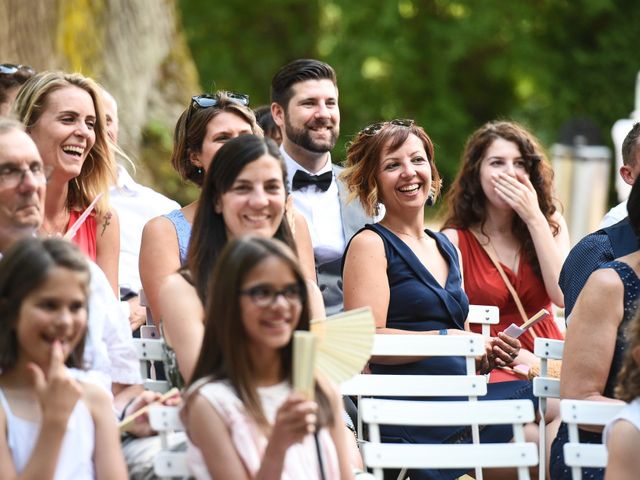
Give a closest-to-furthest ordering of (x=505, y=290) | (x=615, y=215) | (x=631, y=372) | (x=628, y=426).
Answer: (x=628, y=426) → (x=631, y=372) → (x=505, y=290) → (x=615, y=215)

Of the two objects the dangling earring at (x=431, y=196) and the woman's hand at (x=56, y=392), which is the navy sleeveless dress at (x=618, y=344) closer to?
the dangling earring at (x=431, y=196)

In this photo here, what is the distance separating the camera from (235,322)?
3807 millimetres

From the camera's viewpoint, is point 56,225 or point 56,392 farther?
point 56,225

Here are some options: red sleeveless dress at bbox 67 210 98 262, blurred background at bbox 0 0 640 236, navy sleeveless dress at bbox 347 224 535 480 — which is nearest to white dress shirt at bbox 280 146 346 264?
navy sleeveless dress at bbox 347 224 535 480

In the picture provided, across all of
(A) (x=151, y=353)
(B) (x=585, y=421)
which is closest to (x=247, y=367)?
(A) (x=151, y=353)

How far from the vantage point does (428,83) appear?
61.4 ft

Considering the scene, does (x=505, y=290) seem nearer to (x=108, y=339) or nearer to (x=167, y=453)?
(x=108, y=339)

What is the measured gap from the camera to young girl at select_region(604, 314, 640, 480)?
3.93 metres

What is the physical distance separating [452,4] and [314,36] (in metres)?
2.21

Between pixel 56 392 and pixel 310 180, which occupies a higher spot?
pixel 310 180

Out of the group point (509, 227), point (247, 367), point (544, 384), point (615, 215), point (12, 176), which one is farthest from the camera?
point (509, 227)

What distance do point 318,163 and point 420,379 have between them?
1783mm

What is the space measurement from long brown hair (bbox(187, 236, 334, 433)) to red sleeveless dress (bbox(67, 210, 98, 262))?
156cm

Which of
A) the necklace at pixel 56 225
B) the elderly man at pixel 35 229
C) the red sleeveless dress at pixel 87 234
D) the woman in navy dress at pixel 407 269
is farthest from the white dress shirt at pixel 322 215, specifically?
the elderly man at pixel 35 229
